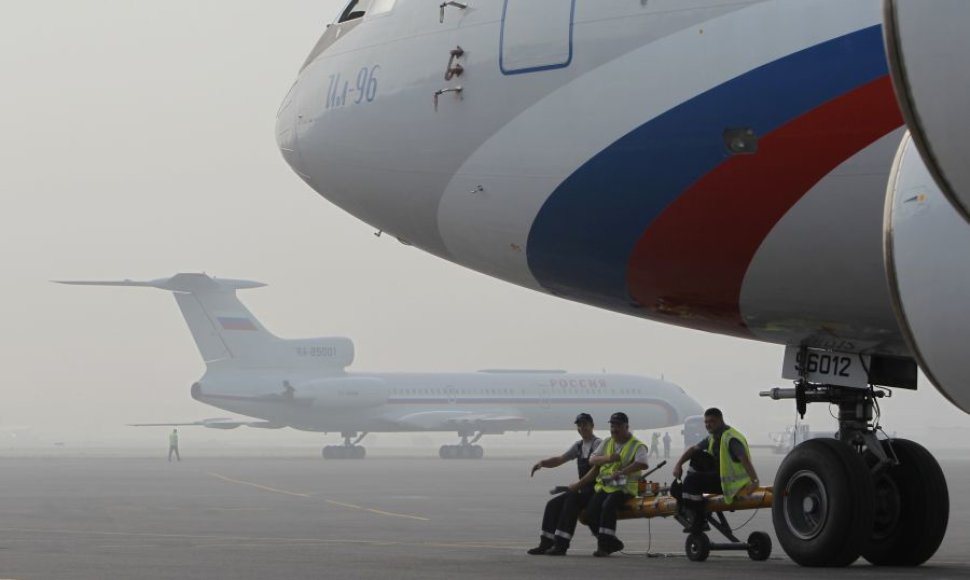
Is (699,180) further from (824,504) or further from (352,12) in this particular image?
(352,12)

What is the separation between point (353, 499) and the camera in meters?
28.9

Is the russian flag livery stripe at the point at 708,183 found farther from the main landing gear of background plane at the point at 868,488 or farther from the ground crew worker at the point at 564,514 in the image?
the ground crew worker at the point at 564,514

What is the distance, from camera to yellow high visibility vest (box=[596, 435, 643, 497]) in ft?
47.3

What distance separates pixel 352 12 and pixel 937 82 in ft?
25.7

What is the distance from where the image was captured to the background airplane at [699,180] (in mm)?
8633

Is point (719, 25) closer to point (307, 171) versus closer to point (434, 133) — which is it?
point (434, 133)

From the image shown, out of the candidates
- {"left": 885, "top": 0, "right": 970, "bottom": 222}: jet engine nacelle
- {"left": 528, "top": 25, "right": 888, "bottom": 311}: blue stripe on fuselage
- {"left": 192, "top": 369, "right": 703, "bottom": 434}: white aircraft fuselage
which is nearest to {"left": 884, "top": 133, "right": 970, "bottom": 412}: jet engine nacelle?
{"left": 528, "top": 25, "right": 888, "bottom": 311}: blue stripe on fuselage

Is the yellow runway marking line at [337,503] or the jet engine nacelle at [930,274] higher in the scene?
the jet engine nacelle at [930,274]

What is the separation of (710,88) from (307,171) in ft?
12.9

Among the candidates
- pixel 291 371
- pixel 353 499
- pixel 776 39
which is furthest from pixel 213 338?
pixel 776 39

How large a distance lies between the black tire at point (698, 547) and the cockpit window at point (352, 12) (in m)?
5.48

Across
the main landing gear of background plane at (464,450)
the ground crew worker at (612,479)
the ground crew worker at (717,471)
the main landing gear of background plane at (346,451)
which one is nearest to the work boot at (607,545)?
the ground crew worker at (612,479)

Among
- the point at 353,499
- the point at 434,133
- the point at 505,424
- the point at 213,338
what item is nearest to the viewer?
the point at 434,133

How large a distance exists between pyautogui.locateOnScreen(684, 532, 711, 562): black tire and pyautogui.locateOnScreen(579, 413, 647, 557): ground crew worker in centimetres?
93
